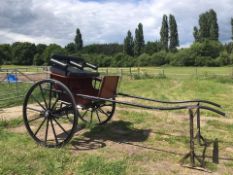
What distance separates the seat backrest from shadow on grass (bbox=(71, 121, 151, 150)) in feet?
2.75

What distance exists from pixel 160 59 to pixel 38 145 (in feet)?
233

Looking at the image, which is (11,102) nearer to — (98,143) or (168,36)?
(98,143)

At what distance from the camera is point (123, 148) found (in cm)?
619

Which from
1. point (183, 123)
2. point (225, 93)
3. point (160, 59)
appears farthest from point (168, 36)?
point (183, 123)

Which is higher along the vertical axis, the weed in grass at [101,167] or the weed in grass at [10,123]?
the weed in grass at [10,123]

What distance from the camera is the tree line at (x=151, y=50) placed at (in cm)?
7225

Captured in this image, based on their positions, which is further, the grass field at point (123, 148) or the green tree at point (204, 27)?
the green tree at point (204, 27)

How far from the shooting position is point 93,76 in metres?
7.01

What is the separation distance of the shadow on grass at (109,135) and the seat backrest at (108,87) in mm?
840

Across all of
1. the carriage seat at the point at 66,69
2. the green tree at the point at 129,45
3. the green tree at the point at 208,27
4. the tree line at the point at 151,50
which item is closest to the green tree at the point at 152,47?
the tree line at the point at 151,50

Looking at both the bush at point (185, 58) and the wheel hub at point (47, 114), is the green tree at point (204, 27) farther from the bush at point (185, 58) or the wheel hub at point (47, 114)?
the wheel hub at point (47, 114)

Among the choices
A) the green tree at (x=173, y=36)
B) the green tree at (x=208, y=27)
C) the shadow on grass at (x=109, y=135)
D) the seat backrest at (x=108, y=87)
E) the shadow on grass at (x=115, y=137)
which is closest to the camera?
the shadow on grass at (x=115, y=137)

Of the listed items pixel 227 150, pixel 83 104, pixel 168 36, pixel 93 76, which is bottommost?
pixel 227 150

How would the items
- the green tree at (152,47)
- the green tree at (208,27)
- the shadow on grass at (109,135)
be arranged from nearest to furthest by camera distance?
the shadow on grass at (109,135)
the green tree at (208,27)
the green tree at (152,47)
